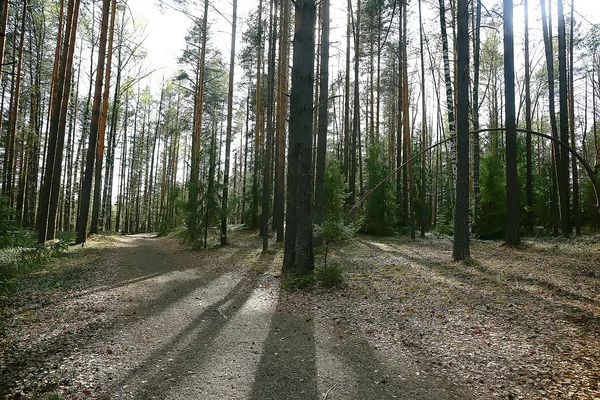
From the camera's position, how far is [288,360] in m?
3.87

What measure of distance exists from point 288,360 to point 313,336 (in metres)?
0.85

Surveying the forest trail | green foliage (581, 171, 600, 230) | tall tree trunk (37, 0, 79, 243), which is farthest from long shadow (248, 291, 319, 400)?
green foliage (581, 171, 600, 230)

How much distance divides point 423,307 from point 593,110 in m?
25.7

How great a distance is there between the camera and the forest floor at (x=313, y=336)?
3.22 m

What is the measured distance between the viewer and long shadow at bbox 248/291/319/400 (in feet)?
10.4

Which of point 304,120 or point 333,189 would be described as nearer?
point 304,120

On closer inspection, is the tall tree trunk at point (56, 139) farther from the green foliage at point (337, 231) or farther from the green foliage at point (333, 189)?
the green foliage at point (333, 189)

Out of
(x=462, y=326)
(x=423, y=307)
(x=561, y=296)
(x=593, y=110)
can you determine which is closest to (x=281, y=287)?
(x=423, y=307)

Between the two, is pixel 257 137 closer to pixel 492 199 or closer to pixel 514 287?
pixel 492 199

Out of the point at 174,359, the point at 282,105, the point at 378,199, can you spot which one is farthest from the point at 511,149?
the point at 174,359

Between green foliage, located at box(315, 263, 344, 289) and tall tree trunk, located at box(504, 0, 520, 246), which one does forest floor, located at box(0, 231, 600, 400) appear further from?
tall tree trunk, located at box(504, 0, 520, 246)

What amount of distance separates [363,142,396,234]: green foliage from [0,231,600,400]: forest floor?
10.3m

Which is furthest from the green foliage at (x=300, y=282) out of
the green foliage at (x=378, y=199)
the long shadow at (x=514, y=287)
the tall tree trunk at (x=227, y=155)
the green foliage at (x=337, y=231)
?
the green foliage at (x=378, y=199)

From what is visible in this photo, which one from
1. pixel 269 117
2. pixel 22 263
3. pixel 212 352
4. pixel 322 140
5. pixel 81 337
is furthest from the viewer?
pixel 269 117
